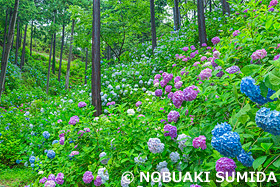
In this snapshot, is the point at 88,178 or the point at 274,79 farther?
the point at 88,178

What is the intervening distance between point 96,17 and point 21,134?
11.7ft

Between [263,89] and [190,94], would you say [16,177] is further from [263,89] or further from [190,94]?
[263,89]

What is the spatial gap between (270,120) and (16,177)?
489cm

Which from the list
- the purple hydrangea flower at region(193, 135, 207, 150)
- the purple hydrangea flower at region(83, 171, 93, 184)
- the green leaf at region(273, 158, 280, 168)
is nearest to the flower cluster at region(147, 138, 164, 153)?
the purple hydrangea flower at region(193, 135, 207, 150)

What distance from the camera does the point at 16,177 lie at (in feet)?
13.8

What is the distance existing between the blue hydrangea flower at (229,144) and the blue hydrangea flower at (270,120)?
0.16 meters

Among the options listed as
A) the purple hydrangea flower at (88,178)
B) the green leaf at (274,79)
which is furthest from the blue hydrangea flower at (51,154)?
the green leaf at (274,79)

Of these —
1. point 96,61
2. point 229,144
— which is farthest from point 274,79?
point 96,61

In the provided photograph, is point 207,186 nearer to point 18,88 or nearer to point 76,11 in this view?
point 76,11

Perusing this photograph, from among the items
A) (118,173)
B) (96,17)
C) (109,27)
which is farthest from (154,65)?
(118,173)

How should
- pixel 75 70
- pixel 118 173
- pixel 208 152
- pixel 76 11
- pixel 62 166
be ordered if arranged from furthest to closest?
pixel 75 70 → pixel 76 11 → pixel 62 166 → pixel 118 173 → pixel 208 152

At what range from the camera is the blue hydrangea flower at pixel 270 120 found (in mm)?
969

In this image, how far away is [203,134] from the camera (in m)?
1.51

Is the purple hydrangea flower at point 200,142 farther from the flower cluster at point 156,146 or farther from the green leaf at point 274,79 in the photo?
the green leaf at point 274,79
